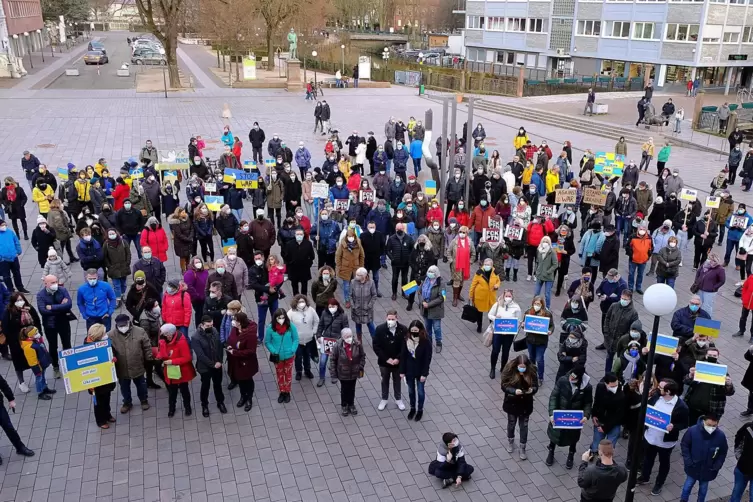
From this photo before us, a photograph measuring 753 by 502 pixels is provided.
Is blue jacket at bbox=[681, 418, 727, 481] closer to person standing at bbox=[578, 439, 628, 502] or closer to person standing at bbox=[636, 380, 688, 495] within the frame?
person standing at bbox=[636, 380, 688, 495]

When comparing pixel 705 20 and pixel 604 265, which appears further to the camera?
pixel 705 20

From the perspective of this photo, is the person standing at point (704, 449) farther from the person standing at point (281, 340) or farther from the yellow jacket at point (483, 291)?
the person standing at point (281, 340)

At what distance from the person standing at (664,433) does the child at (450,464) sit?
6.98 ft

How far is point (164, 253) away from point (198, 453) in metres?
5.15

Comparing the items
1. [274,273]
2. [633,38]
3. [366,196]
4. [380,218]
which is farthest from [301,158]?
[633,38]

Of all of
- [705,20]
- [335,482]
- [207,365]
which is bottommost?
[335,482]

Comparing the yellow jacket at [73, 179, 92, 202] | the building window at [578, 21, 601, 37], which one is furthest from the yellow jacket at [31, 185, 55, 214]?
the building window at [578, 21, 601, 37]

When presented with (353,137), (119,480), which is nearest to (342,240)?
(119,480)

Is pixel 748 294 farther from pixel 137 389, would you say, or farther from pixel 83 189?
pixel 83 189

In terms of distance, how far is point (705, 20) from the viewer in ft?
157

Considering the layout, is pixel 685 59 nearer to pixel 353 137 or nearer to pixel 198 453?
pixel 353 137

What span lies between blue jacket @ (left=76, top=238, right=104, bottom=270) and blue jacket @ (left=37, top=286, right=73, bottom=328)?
2.05 metres

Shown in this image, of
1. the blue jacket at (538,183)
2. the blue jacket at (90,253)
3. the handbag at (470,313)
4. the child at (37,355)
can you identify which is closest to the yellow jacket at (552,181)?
the blue jacket at (538,183)

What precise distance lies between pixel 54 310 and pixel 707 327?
Result: 942 cm
